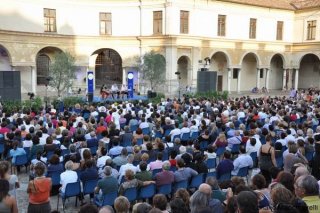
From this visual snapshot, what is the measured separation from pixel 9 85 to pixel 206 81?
49.9ft

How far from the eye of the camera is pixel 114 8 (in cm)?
3534

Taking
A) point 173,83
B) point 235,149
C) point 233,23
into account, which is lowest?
point 235,149

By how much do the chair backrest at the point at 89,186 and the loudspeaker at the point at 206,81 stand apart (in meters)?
22.2

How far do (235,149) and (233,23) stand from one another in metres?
28.3

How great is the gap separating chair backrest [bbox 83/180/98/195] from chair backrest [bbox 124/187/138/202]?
3.45 ft

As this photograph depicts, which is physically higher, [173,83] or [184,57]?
[184,57]

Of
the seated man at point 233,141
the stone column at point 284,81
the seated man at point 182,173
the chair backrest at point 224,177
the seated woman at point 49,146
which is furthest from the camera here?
the stone column at point 284,81

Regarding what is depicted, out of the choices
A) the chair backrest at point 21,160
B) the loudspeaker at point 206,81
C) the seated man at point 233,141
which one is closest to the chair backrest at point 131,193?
the chair backrest at point 21,160

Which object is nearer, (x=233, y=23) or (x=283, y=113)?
(x=283, y=113)

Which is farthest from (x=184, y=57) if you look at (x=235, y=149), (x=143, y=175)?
(x=143, y=175)

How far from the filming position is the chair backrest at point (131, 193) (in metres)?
7.71

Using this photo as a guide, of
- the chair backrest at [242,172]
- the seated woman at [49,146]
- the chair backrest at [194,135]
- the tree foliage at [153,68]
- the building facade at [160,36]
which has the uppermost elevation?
the building facade at [160,36]

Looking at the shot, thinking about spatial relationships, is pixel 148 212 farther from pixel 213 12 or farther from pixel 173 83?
pixel 213 12

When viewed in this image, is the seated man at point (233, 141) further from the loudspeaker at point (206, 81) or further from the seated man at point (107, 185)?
the loudspeaker at point (206, 81)
